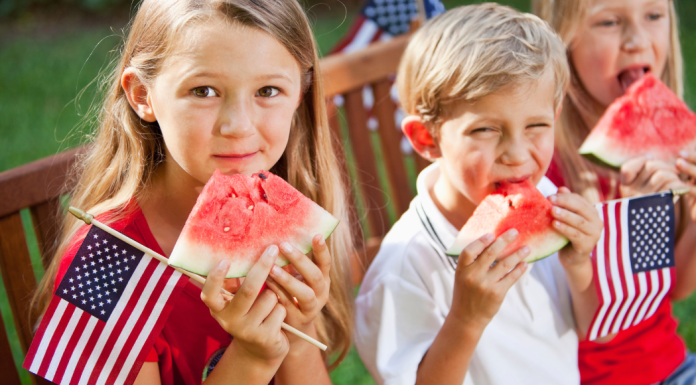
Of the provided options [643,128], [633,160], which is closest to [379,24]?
[643,128]

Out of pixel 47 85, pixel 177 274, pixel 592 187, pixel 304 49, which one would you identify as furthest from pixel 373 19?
pixel 47 85

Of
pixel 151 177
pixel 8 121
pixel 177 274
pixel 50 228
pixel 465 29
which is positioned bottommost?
pixel 8 121

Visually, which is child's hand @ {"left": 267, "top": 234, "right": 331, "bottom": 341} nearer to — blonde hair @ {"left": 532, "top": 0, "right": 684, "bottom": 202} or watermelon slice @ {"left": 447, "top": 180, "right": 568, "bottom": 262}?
watermelon slice @ {"left": 447, "top": 180, "right": 568, "bottom": 262}

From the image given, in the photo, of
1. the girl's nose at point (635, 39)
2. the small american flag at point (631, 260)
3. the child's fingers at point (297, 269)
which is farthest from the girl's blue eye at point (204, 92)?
the girl's nose at point (635, 39)

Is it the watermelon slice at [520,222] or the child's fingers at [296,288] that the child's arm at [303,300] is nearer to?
the child's fingers at [296,288]

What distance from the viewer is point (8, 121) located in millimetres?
7855

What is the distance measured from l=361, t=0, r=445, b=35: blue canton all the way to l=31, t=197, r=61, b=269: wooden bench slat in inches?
109

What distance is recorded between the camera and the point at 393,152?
13.8 feet

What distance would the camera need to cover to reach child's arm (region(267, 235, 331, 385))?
1783mm

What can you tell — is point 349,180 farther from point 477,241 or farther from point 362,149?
point 477,241

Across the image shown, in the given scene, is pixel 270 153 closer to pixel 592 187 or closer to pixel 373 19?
pixel 592 187

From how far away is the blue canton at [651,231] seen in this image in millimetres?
2420

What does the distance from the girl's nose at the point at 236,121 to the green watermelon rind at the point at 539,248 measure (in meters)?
0.75

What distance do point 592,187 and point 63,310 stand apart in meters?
2.23
